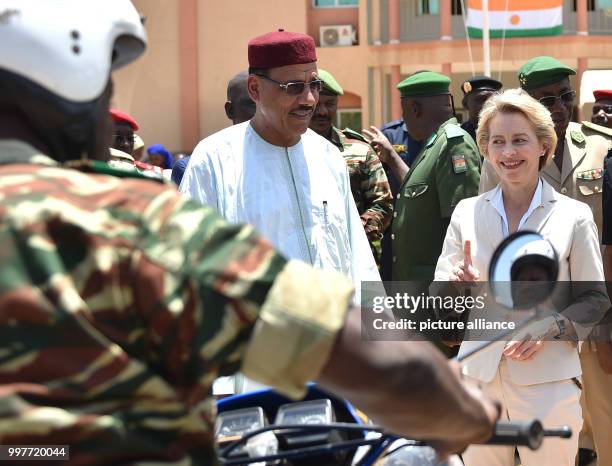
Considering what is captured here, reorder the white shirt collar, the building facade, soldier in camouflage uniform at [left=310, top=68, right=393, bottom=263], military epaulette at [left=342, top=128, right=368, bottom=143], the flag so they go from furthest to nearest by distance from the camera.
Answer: the building facade, the flag, military epaulette at [left=342, top=128, right=368, bottom=143], soldier in camouflage uniform at [left=310, top=68, right=393, bottom=263], the white shirt collar

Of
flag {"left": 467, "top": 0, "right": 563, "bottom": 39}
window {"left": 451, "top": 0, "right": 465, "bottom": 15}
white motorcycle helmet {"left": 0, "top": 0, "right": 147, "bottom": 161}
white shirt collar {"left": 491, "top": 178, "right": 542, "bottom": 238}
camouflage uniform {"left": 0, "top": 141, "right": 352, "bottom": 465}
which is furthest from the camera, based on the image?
window {"left": 451, "top": 0, "right": 465, "bottom": 15}

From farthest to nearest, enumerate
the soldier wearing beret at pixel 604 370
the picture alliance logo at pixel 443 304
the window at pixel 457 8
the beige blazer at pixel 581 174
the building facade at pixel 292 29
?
the window at pixel 457 8 < the building facade at pixel 292 29 < the beige blazer at pixel 581 174 < the soldier wearing beret at pixel 604 370 < the picture alliance logo at pixel 443 304

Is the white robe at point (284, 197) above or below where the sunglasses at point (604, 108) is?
below

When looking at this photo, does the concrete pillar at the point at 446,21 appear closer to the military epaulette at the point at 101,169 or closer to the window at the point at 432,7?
the window at the point at 432,7

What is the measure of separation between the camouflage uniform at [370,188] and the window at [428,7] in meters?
22.9

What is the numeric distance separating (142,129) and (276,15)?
177 inches

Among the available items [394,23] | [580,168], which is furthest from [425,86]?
[394,23]

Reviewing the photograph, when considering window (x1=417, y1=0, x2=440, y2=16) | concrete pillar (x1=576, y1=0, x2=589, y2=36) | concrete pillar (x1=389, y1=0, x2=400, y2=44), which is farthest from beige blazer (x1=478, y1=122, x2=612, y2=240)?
window (x1=417, y1=0, x2=440, y2=16)

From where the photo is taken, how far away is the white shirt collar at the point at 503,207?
4551mm

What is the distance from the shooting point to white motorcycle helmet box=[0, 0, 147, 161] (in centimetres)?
173

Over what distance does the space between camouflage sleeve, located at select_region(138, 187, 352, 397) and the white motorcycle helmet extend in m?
0.27

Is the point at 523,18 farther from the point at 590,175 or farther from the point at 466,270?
the point at 466,270

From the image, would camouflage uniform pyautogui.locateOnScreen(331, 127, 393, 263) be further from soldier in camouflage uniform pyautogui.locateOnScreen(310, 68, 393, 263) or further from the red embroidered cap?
the red embroidered cap

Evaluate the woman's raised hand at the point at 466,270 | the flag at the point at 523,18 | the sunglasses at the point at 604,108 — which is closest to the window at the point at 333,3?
the flag at the point at 523,18
